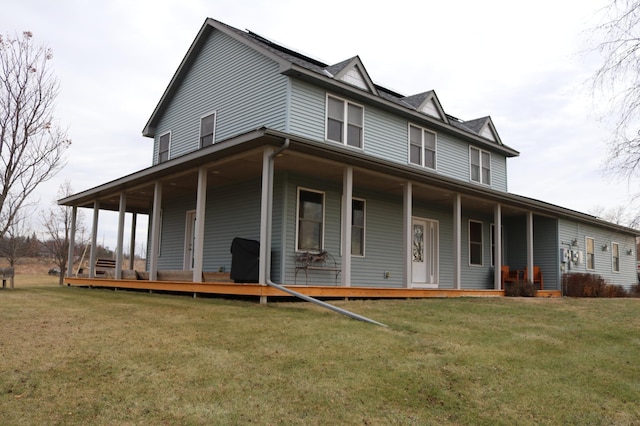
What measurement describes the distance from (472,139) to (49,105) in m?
12.3

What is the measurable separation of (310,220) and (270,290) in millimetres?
3080

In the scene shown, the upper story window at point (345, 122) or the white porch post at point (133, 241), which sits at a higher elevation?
the upper story window at point (345, 122)

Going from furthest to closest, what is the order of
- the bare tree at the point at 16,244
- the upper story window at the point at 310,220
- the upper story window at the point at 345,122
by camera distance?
the bare tree at the point at 16,244
the upper story window at the point at 345,122
the upper story window at the point at 310,220

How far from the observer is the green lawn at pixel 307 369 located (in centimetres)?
442

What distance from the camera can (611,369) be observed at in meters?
5.98

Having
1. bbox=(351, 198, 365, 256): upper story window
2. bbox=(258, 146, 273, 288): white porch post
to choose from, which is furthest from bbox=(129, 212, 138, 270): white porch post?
bbox=(258, 146, 273, 288): white porch post

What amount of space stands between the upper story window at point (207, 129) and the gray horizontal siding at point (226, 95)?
0.59 feet

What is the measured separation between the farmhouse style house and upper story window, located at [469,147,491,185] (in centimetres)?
4

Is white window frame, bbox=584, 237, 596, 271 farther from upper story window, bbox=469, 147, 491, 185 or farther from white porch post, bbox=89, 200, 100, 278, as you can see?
white porch post, bbox=89, 200, 100, 278

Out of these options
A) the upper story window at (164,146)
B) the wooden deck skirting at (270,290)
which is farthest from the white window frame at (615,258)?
the upper story window at (164,146)

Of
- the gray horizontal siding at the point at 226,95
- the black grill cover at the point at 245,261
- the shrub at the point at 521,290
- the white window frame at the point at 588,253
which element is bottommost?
the shrub at the point at 521,290

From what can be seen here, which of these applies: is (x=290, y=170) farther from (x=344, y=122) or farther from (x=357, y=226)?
(x=357, y=226)

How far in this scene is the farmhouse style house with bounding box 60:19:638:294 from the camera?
1102 cm

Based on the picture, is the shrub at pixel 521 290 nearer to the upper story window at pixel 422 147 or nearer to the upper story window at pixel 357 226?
the upper story window at pixel 422 147
